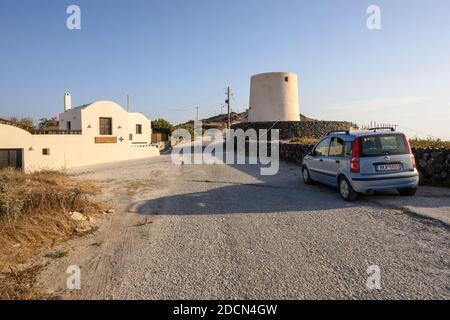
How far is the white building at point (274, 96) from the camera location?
1315 inches

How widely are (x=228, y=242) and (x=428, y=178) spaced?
8.00 metres

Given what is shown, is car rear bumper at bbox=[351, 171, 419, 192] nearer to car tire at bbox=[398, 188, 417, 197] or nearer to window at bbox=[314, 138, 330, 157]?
car tire at bbox=[398, 188, 417, 197]

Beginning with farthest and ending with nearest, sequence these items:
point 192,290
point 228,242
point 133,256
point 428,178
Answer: point 428,178, point 228,242, point 133,256, point 192,290

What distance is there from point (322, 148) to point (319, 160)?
0.39 meters

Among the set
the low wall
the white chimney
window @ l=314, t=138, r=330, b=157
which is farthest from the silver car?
the white chimney

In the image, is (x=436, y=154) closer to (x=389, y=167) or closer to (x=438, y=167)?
(x=438, y=167)

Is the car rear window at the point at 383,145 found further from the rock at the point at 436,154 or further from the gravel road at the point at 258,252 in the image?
the rock at the point at 436,154

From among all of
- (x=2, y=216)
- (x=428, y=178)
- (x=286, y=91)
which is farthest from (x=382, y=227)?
(x=286, y=91)

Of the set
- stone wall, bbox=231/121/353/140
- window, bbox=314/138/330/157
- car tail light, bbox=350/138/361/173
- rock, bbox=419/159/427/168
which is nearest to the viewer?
car tail light, bbox=350/138/361/173

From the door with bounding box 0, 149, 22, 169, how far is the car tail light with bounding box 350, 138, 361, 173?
65.3 ft

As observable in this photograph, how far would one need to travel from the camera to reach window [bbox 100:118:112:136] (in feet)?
91.4

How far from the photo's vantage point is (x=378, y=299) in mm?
3260
